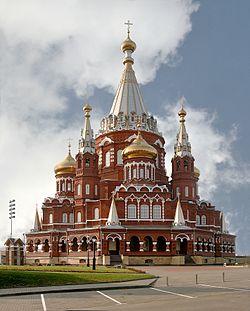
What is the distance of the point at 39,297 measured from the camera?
22594mm

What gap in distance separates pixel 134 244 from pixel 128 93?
2472cm

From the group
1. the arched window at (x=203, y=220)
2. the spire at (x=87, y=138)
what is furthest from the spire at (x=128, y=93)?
the arched window at (x=203, y=220)

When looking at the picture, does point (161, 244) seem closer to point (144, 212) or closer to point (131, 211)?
point (144, 212)

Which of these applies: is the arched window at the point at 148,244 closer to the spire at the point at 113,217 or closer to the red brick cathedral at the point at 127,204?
the red brick cathedral at the point at 127,204

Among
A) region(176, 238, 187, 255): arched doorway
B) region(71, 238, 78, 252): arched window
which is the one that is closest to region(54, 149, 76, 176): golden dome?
region(71, 238, 78, 252): arched window

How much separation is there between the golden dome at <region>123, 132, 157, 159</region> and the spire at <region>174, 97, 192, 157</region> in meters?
5.79

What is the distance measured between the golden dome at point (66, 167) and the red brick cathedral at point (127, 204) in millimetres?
159

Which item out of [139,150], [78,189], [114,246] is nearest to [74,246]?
[114,246]

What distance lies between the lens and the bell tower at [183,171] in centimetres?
7281

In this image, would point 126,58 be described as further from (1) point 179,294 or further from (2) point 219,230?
(1) point 179,294

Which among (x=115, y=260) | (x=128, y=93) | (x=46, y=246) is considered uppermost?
(x=128, y=93)

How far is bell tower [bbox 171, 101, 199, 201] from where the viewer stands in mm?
72812

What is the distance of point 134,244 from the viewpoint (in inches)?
2601

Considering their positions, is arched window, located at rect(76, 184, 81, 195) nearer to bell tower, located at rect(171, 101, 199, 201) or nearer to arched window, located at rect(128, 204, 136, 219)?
arched window, located at rect(128, 204, 136, 219)
